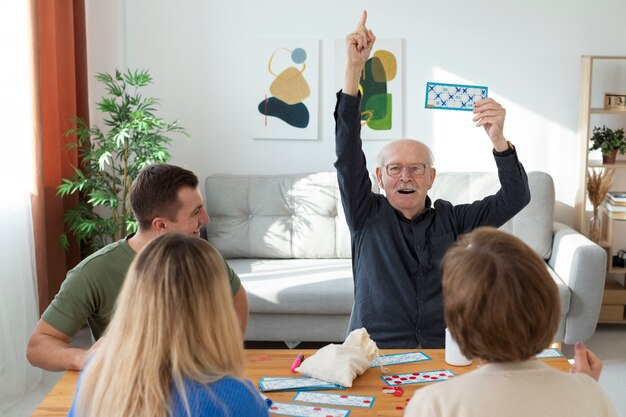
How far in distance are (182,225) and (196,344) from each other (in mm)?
931

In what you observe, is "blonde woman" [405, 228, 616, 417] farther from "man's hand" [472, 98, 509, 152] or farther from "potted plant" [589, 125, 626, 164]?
"potted plant" [589, 125, 626, 164]

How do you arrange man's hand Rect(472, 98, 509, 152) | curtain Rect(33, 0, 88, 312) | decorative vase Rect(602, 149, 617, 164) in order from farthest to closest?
decorative vase Rect(602, 149, 617, 164)
curtain Rect(33, 0, 88, 312)
man's hand Rect(472, 98, 509, 152)

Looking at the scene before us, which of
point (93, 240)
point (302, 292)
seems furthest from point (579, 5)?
point (93, 240)

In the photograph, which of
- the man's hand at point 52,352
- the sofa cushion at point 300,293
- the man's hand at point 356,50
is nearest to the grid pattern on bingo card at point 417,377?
the man's hand at point 52,352

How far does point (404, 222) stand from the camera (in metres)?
2.43

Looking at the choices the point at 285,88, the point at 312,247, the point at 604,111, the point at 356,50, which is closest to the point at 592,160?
the point at 604,111

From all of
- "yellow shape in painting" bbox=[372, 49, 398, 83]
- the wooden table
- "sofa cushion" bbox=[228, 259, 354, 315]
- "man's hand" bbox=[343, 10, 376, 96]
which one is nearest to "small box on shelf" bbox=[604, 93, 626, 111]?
"yellow shape in painting" bbox=[372, 49, 398, 83]

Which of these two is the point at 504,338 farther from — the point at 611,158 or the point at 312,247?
the point at 611,158

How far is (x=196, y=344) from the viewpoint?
125 cm

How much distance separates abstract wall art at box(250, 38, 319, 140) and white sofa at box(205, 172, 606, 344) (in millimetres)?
407

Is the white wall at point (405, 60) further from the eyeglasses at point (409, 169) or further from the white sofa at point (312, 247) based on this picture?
the eyeglasses at point (409, 169)

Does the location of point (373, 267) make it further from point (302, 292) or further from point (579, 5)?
point (579, 5)

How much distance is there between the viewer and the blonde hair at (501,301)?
1151 millimetres

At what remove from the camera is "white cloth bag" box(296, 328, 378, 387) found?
1.74 meters
